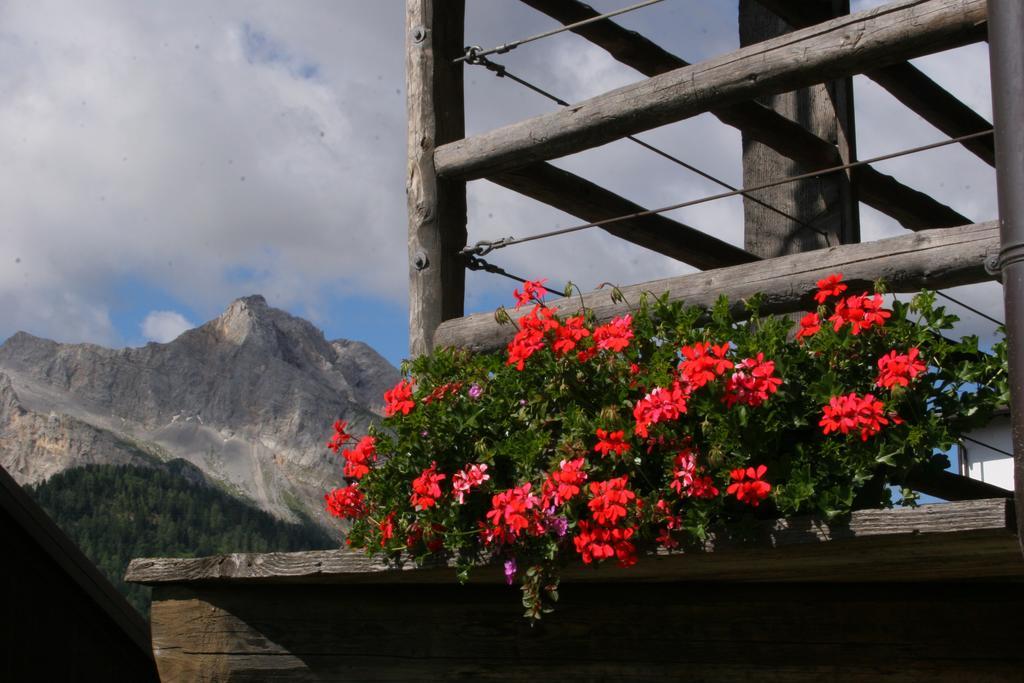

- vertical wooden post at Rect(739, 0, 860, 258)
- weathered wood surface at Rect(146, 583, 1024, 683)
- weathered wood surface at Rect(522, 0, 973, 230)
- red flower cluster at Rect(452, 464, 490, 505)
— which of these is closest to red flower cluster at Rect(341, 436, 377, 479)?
red flower cluster at Rect(452, 464, 490, 505)

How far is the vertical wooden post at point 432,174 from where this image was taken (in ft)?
15.4

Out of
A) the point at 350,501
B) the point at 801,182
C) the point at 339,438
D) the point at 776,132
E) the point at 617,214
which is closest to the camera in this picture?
the point at 350,501

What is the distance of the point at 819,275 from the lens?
12.2 ft

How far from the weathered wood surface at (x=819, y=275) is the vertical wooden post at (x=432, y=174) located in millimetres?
302

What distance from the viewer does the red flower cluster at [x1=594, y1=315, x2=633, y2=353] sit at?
10.3 feet

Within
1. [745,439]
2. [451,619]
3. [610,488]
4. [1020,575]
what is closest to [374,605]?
[451,619]

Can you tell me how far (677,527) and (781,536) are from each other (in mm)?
260

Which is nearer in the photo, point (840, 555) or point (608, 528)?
point (840, 555)

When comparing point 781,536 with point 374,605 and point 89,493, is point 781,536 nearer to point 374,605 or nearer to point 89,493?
point 374,605

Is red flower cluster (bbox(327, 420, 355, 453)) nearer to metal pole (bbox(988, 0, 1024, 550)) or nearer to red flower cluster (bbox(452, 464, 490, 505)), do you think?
red flower cluster (bbox(452, 464, 490, 505))

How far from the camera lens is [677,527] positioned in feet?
9.51

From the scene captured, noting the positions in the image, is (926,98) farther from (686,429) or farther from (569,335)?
(686,429)

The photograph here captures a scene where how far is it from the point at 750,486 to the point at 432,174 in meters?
2.38

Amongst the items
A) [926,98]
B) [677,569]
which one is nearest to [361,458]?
[677,569]
